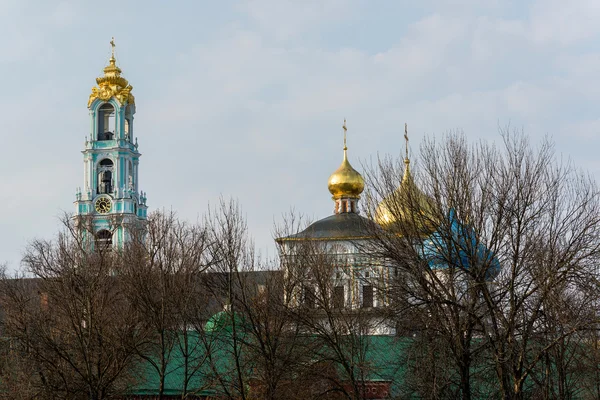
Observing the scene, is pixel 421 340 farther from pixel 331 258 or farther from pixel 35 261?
pixel 35 261

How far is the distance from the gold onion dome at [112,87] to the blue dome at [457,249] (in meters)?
61.0

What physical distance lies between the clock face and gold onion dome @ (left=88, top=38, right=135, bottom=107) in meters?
7.42

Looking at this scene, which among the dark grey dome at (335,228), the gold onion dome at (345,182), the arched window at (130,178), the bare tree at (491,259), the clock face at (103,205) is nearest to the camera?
the bare tree at (491,259)

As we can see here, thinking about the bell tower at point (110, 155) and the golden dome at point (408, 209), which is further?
the bell tower at point (110, 155)

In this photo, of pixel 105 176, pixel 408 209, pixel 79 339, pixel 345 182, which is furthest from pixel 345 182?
pixel 408 209

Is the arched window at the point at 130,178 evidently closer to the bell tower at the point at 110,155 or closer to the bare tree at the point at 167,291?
the bell tower at the point at 110,155

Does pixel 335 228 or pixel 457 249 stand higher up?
pixel 335 228

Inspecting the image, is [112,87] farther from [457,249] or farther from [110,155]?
[457,249]

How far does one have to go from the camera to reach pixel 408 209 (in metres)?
23.3

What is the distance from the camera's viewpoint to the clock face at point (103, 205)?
3171 inches

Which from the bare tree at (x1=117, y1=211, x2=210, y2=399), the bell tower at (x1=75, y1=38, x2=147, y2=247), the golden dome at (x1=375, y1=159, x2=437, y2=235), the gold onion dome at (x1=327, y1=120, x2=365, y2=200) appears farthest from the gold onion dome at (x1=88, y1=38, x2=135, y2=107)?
the golden dome at (x1=375, y1=159, x2=437, y2=235)

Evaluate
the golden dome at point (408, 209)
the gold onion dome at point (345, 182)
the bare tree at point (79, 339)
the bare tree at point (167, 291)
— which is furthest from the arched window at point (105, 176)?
the golden dome at point (408, 209)

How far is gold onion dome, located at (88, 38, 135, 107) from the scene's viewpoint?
3206 inches

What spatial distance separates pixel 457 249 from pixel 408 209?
1.52 meters
